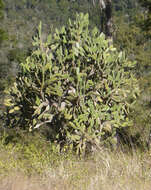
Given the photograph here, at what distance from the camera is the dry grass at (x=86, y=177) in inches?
160

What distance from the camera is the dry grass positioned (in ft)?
13.4

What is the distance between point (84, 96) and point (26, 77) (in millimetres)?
1199

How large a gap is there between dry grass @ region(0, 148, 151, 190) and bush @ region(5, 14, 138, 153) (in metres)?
0.94

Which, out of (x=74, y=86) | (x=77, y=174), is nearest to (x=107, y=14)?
(x=74, y=86)

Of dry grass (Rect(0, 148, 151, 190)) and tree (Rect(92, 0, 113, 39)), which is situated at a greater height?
tree (Rect(92, 0, 113, 39))

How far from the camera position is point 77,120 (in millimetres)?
5699

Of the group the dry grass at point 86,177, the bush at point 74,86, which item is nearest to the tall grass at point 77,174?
the dry grass at point 86,177

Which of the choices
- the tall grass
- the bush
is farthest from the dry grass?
the bush

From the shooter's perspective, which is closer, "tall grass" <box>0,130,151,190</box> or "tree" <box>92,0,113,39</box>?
"tall grass" <box>0,130,151,190</box>

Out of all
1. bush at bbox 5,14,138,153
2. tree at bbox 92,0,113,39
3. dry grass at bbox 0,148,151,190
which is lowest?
dry grass at bbox 0,148,151,190

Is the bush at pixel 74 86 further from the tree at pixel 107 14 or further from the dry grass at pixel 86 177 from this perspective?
the tree at pixel 107 14

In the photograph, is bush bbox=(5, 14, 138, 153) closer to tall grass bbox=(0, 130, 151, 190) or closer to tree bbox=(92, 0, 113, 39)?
tall grass bbox=(0, 130, 151, 190)

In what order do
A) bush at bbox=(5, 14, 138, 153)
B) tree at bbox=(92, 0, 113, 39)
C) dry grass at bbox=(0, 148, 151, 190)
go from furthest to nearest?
1. tree at bbox=(92, 0, 113, 39)
2. bush at bbox=(5, 14, 138, 153)
3. dry grass at bbox=(0, 148, 151, 190)

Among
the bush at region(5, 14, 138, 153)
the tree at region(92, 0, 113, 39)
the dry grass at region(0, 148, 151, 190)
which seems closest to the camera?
the dry grass at region(0, 148, 151, 190)
